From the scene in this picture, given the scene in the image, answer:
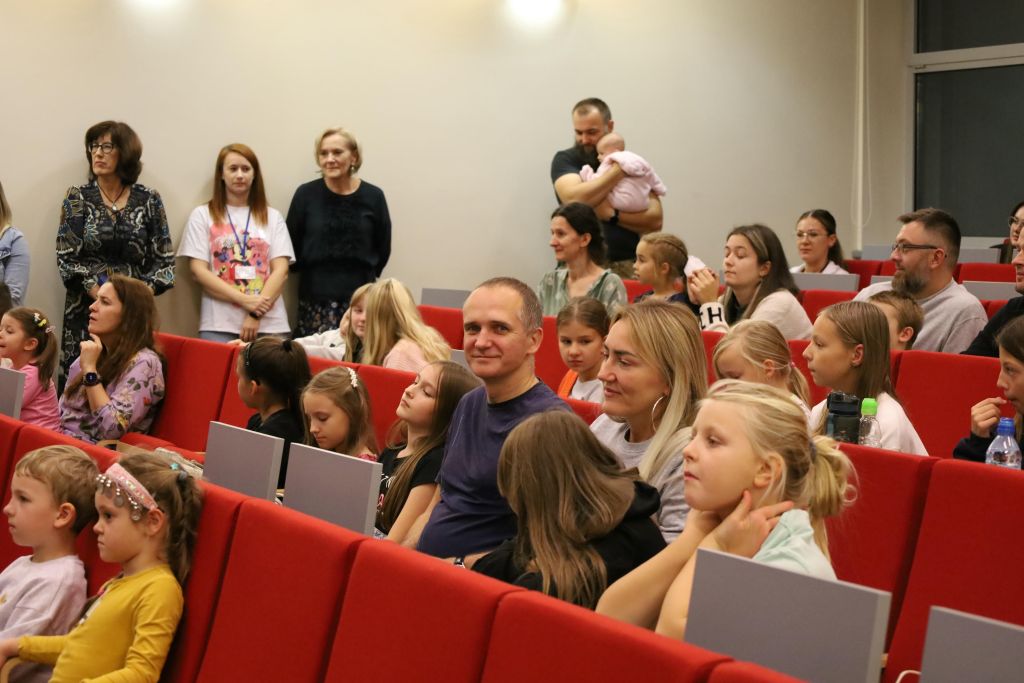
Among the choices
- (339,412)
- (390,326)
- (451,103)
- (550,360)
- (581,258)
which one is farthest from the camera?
(451,103)

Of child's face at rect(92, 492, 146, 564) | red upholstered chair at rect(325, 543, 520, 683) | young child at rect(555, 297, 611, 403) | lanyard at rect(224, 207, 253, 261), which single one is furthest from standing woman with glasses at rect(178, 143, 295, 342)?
red upholstered chair at rect(325, 543, 520, 683)

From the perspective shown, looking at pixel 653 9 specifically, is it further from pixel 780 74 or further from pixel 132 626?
pixel 132 626

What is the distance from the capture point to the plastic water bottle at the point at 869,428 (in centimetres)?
299

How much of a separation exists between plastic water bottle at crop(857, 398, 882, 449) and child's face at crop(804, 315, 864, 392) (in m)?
0.19

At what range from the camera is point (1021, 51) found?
9195mm

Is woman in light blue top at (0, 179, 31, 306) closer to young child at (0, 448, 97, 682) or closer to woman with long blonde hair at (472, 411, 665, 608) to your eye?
young child at (0, 448, 97, 682)

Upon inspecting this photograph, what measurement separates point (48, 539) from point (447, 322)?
116 inches

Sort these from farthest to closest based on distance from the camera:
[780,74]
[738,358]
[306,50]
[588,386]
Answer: [780,74] → [306,50] → [588,386] → [738,358]

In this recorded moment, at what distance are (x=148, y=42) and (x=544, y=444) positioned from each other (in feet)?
15.6

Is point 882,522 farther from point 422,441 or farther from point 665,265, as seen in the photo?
point 665,265

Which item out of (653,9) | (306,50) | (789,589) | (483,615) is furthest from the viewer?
(653,9)

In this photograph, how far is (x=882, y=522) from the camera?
101 inches

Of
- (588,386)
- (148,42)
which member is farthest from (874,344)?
(148,42)

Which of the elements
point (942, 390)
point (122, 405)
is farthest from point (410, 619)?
point (122, 405)
